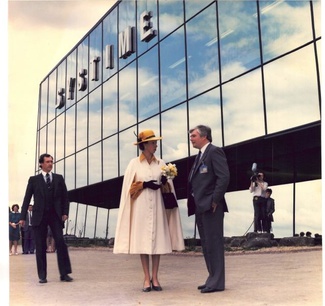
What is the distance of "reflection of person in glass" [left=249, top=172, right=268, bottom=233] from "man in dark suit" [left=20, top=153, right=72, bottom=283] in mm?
3986

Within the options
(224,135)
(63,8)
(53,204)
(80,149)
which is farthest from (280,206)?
(80,149)

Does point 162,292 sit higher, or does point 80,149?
point 80,149

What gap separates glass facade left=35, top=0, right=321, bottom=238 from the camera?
888cm

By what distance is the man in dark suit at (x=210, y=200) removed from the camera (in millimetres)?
4594

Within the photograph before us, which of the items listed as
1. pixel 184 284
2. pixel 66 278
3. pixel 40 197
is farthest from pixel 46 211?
pixel 184 284

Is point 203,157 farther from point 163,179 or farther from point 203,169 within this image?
point 163,179

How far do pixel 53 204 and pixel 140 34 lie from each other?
6990 mm

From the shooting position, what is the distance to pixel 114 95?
13562mm

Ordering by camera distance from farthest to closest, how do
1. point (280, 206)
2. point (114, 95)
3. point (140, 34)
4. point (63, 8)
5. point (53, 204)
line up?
point (114, 95)
point (140, 34)
point (280, 206)
point (53, 204)
point (63, 8)

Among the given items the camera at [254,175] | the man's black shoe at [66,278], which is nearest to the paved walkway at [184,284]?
the man's black shoe at [66,278]

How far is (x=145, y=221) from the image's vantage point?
194 inches

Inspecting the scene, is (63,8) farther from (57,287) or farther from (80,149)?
(80,149)

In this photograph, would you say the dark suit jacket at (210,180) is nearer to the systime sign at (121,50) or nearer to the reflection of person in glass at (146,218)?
the reflection of person in glass at (146,218)

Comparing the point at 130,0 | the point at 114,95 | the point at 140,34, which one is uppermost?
the point at 130,0
